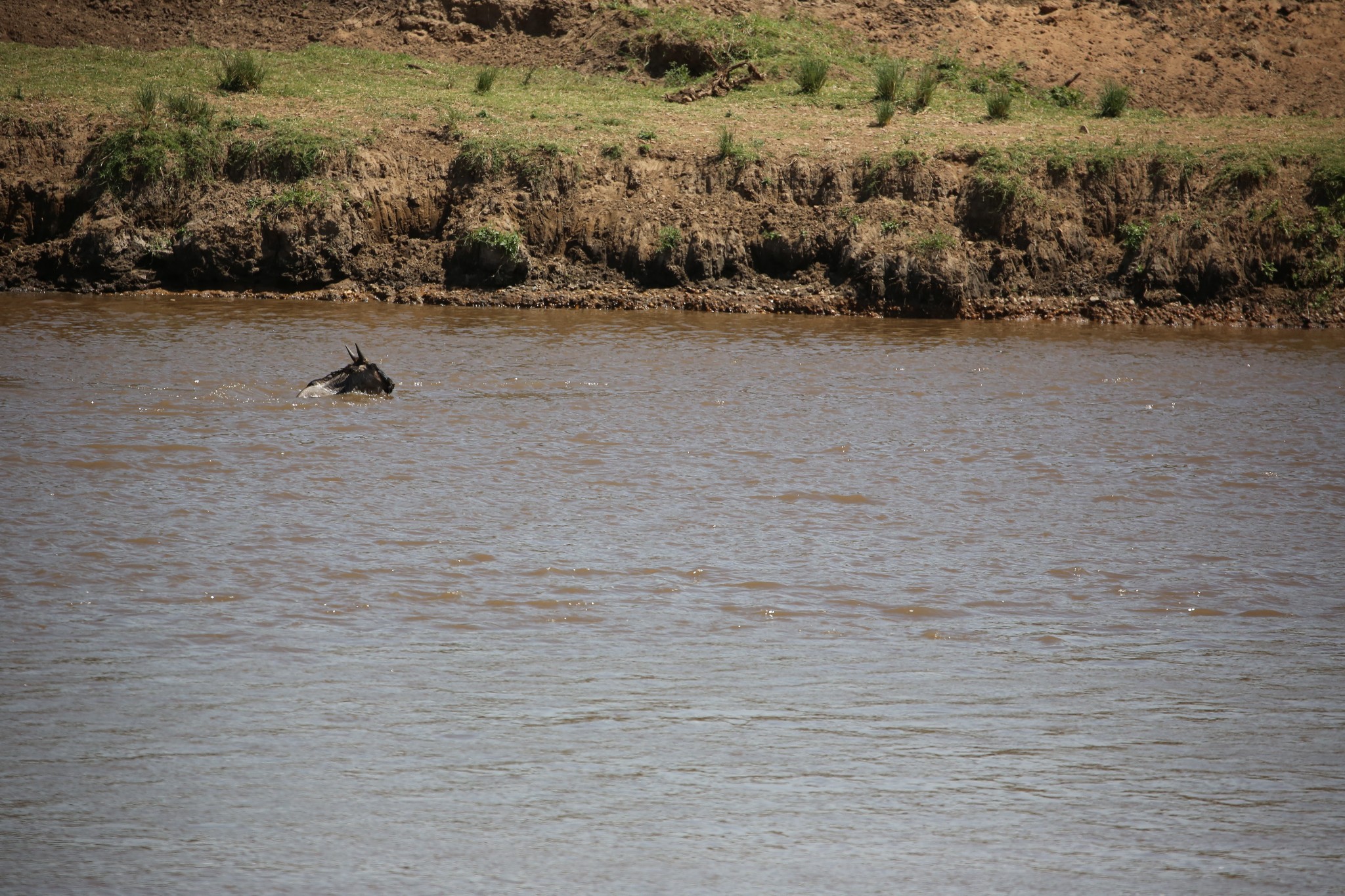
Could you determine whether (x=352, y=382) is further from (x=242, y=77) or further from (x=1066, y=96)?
(x=1066, y=96)

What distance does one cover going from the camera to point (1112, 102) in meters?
20.9

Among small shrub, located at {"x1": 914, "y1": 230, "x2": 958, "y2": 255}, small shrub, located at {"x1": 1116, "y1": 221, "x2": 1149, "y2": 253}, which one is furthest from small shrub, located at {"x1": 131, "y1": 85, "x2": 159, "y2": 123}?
small shrub, located at {"x1": 1116, "y1": 221, "x2": 1149, "y2": 253}

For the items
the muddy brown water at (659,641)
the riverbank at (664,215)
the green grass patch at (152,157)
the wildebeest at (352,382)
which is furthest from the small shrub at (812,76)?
the wildebeest at (352,382)

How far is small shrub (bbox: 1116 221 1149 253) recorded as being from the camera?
1770 centimetres

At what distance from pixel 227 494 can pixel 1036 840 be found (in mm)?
5810

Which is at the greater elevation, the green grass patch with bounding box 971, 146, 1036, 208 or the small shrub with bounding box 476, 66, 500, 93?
the small shrub with bounding box 476, 66, 500, 93

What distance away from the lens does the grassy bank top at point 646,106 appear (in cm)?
1898

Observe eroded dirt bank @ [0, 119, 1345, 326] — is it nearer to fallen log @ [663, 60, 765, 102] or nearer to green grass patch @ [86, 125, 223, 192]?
green grass patch @ [86, 125, 223, 192]

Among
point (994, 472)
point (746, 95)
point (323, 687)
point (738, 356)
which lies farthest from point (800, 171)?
point (323, 687)

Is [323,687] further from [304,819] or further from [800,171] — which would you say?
[800,171]

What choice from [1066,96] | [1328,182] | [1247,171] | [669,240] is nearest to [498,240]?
[669,240]

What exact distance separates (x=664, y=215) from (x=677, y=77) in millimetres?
5607

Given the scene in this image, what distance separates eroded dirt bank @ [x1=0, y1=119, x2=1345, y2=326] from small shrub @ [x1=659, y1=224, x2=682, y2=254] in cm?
3

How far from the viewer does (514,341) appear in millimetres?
14812
